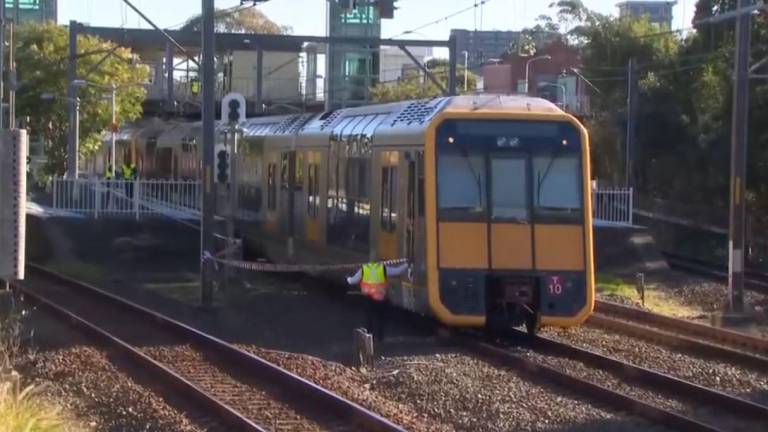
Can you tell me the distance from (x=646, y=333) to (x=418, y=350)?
3500mm

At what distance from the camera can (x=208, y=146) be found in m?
23.2

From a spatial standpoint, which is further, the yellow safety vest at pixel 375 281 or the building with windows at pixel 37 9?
the building with windows at pixel 37 9

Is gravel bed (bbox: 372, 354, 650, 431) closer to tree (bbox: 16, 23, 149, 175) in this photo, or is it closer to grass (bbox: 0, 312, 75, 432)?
grass (bbox: 0, 312, 75, 432)

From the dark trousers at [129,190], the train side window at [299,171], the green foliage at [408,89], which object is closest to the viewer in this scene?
the train side window at [299,171]

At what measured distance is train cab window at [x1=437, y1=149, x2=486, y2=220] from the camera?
58.0ft

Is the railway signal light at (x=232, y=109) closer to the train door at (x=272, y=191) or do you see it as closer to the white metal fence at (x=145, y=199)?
the train door at (x=272, y=191)

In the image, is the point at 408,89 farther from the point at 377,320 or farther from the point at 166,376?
the point at 166,376

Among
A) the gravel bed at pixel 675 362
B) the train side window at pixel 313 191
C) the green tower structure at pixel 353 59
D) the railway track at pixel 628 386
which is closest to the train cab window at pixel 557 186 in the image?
the railway track at pixel 628 386

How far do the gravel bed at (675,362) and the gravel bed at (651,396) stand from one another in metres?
0.75

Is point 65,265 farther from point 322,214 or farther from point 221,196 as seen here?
point 322,214

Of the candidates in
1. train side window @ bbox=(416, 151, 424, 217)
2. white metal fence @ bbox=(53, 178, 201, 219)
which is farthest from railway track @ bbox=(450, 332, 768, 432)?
white metal fence @ bbox=(53, 178, 201, 219)

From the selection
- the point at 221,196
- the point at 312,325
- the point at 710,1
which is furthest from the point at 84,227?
the point at 710,1

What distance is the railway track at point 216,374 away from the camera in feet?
41.9

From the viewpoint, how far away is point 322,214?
23047 mm
